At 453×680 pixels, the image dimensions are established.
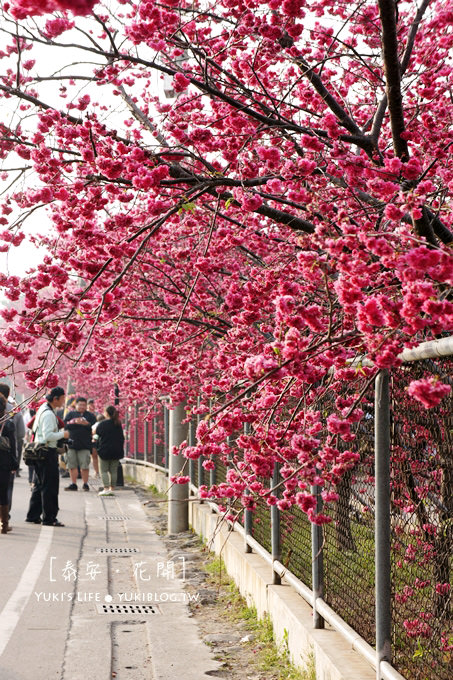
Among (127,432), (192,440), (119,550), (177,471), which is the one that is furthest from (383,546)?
(127,432)

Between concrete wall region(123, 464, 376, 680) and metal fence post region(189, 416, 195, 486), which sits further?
metal fence post region(189, 416, 195, 486)

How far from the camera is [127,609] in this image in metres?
8.12

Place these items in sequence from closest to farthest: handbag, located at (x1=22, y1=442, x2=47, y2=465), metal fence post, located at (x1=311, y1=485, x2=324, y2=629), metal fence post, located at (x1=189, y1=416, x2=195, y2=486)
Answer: metal fence post, located at (x1=311, y1=485, x2=324, y2=629)
handbag, located at (x1=22, y1=442, x2=47, y2=465)
metal fence post, located at (x1=189, y1=416, x2=195, y2=486)

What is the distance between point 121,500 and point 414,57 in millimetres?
12789

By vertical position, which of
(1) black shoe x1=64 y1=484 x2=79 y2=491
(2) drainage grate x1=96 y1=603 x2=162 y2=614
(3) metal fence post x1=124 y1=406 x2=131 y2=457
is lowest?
(2) drainage grate x1=96 y1=603 x2=162 y2=614

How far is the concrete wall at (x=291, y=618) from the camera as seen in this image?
184 inches

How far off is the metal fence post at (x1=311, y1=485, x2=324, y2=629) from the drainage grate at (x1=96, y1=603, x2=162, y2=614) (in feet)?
9.12

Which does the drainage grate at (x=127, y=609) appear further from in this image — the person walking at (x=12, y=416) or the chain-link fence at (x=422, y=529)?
the chain-link fence at (x=422, y=529)

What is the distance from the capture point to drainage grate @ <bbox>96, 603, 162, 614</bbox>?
7992 millimetres

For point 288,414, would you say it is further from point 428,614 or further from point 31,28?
point 31,28

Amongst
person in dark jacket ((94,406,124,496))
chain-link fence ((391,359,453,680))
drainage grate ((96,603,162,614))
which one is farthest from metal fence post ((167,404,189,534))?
chain-link fence ((391,359,453,680))

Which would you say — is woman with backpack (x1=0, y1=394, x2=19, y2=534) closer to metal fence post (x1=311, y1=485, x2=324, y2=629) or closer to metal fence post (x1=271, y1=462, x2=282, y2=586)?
metal fence post (x1=271, y1=462, x2=282, y2=586)

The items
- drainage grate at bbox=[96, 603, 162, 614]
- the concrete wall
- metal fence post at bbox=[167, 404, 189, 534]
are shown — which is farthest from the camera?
metal fence post at bbox=[167, 404, 189, 534]

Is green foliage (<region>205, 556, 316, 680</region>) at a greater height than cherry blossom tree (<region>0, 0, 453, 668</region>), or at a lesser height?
lesser
